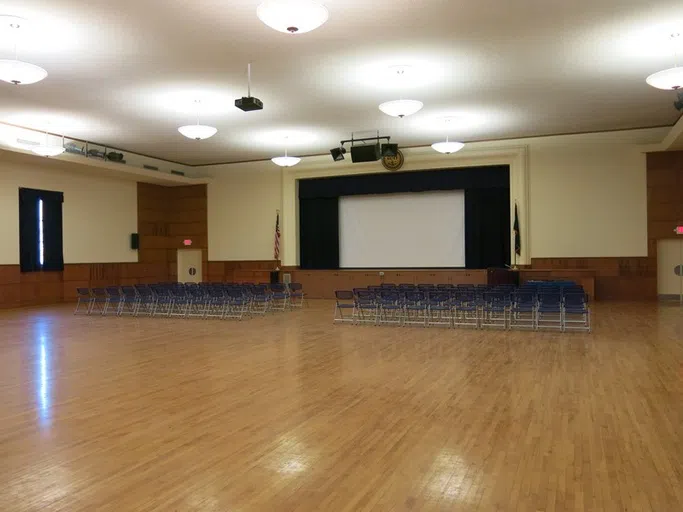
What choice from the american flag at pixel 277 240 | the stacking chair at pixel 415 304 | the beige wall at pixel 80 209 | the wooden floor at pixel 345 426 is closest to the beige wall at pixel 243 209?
the american flag at pixel 277 240

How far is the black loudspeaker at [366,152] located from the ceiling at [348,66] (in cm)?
65

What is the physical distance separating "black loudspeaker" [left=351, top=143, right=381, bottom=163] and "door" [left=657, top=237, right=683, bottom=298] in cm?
884

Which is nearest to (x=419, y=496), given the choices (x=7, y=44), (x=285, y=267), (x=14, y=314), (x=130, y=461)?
(x=130, y=461)

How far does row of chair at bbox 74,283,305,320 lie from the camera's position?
43.9 feet

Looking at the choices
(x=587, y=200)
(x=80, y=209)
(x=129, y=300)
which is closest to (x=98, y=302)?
(x=80, y=209)

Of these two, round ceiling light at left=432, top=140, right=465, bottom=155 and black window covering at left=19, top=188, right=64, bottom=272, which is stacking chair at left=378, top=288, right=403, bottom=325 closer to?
round ceiling light at left=432, top=140, right=465, bottom=155

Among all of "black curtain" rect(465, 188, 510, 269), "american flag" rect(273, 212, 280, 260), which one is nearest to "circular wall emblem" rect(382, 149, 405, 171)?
"black curtain" rect(465, 188, 510, 269)

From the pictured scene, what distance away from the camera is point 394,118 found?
14625 mm

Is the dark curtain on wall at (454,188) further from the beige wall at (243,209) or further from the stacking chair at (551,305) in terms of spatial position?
the stacking chair at (551,305)

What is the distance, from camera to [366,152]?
15.4 metres

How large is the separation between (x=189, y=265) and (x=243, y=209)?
334cm

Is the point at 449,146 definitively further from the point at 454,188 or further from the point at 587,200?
the point at 587,200

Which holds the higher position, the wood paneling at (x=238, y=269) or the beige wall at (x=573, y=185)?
the beige wall at (x=573, y=185)

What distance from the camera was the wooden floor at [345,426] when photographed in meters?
3.49
